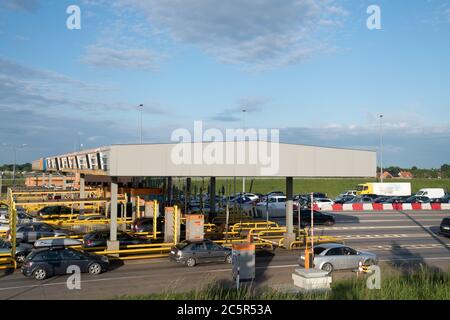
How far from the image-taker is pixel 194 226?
2406 cm

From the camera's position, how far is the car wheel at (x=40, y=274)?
18.2m

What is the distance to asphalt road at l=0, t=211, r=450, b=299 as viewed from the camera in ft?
53.4

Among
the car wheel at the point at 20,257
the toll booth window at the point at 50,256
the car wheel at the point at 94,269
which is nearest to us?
the toll booth window at the point at 50,256

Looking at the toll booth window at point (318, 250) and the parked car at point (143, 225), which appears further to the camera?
the parked car at point (143, 225)

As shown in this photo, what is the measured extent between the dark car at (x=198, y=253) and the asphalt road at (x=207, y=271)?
0.34 m

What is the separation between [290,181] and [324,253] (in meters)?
5.96

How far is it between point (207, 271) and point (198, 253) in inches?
54.3

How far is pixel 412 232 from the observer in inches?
1334

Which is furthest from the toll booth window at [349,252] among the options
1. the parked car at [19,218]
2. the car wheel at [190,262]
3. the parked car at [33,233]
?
the parked car at [19,218]

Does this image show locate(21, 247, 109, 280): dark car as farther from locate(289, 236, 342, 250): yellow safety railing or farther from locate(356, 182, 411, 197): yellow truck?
locate(356, 182, 411, 197): yellow truck

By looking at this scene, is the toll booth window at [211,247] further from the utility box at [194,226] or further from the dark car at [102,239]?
the dark car at [102,239]
